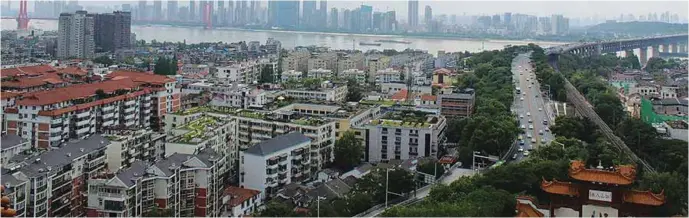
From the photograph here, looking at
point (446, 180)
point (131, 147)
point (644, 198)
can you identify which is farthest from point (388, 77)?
point (644, 198)

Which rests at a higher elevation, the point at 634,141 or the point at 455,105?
the point at 455,105

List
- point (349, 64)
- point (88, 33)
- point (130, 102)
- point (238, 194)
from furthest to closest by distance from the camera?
point (88, 33) < point (349, 64) < point (130, 102) < point (238, 194)

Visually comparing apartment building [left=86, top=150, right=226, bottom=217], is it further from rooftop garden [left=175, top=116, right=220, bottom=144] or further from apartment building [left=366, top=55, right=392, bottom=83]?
apartment building [left=366, top=55, right=392, bottom=83]

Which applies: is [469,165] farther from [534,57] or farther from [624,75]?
[534,57]

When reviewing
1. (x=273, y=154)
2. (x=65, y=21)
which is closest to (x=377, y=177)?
(x=273, y=154)

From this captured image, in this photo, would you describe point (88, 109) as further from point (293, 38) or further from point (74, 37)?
point (293, 38)
